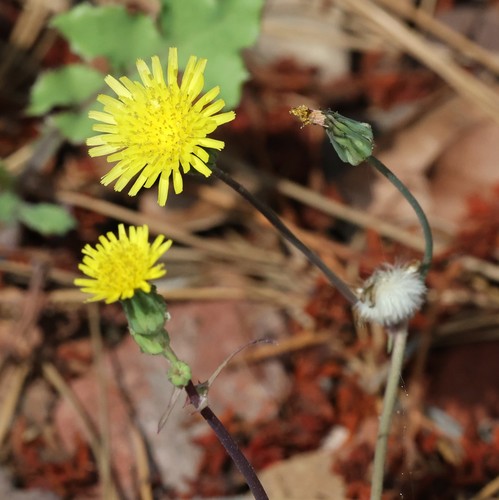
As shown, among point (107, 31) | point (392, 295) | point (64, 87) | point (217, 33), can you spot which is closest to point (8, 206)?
point (64, 87)

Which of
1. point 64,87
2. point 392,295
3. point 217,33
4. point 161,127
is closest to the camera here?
point 161,127

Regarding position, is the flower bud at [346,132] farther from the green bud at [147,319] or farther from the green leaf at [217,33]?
the green leaf at [217,33]

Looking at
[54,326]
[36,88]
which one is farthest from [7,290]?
[36,88]

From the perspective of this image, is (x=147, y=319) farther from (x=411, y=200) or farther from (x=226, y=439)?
(x=411, y=200)

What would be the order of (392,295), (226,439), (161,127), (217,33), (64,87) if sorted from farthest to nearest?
(64,87), (217,33), (392,295), (161,127), (226,439)

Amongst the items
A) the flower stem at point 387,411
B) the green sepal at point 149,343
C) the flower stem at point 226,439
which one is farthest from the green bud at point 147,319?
the flower stem at point 387,411

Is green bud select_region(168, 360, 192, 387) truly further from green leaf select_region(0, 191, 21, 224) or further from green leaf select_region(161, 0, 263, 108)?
green leaf select_region(0, 191, 21, 224)

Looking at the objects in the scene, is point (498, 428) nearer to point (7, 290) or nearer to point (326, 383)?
point (326, 383)
